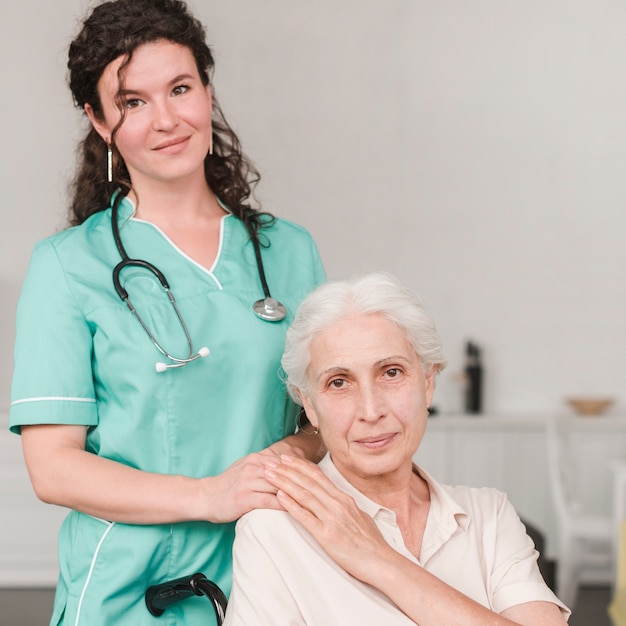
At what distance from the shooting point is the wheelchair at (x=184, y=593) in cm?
154

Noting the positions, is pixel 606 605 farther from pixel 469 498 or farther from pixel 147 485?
pixel 147 485

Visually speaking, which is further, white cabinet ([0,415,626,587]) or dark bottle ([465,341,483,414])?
dark bottle ([465,341,483,414])

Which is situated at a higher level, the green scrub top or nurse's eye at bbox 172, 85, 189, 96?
nurse's eye at bbox 172, 85, 189, 96

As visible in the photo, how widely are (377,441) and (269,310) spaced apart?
0.31 m

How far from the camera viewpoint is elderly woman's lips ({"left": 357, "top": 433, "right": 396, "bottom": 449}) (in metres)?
1.61

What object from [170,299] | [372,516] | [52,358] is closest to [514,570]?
[372,516]

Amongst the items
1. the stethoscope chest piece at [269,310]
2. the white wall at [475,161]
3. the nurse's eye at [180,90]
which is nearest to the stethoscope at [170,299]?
the stethoscope chest piece at [269,310]

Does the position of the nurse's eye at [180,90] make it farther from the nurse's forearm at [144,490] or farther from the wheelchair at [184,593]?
the wheelchair at [184,593]

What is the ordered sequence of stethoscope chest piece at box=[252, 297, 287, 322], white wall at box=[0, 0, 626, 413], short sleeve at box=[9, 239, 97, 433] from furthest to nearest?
white wall at box=[0, 0, 626, 413]
stethoscope chest piece at box=[252, 297, 287, 322]
short sleeve at box=[9, 239, 97, 433]

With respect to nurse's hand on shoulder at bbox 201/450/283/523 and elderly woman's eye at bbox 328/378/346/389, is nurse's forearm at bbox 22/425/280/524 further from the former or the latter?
elderly woman's eye at bbox 328/378/346/389

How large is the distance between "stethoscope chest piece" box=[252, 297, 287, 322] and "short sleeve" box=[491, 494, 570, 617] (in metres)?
0.54

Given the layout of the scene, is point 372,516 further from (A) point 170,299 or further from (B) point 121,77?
(B) point 121,77

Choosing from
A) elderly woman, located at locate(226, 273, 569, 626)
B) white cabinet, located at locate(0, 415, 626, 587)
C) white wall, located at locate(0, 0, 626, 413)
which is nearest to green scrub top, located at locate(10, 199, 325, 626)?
elderly woman, located at locate(226, 273, 569, 626)

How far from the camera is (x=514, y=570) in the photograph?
64.4 inches
